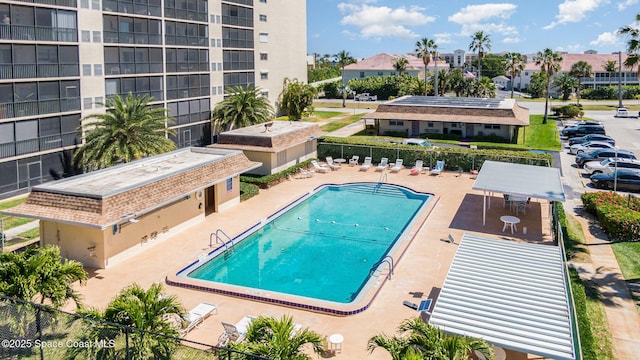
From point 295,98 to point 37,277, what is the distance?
157 feet

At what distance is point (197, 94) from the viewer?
153 feet

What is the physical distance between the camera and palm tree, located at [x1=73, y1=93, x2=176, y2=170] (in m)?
31.3

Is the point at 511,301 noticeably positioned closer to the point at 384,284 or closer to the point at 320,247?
the point at 384,284

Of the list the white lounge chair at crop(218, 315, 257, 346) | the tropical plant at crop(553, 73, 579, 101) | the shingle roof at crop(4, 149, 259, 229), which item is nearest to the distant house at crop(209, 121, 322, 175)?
the shingle roof at crop(4, 149, 259, 229)

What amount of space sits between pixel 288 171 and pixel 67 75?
1553 cm

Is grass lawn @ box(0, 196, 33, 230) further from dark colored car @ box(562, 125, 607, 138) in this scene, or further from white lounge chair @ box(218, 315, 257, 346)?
dark colored car @ box(562, 125, 607, 138)

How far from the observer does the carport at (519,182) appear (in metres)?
25.9

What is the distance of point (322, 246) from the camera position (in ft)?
85.0

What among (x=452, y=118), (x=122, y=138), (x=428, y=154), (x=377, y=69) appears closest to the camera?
(x=122, y=138)

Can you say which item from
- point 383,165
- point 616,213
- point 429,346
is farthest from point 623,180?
point 429,346

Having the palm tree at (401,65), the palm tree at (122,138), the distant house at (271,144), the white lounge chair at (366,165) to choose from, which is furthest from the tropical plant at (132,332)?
the palm tree at (401,65)

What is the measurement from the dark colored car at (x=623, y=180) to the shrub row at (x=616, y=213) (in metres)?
6.35

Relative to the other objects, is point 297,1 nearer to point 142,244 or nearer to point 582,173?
point 582,173

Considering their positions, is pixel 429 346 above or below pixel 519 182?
below
